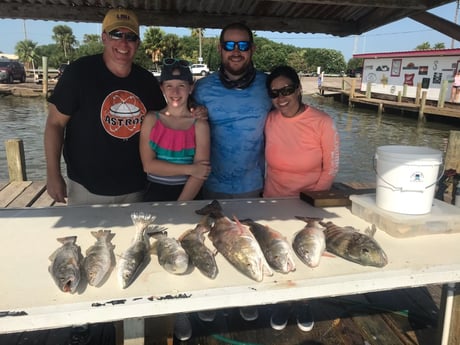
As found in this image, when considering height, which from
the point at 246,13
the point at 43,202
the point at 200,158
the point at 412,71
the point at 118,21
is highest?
the point at 246,13

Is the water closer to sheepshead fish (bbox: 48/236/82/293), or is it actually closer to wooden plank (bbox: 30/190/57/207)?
wooden plank (bbox: 30/190/57/207)

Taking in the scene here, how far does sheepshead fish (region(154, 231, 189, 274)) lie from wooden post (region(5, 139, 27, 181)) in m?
5.99

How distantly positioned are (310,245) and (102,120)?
6.41 feet

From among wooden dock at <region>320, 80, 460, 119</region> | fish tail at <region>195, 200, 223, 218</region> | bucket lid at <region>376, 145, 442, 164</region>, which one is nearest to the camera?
bucket lid at <region>376, 145, 442, 164</region>

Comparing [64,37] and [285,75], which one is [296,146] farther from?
[64,37]

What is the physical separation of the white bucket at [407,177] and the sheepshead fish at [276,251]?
81 cm

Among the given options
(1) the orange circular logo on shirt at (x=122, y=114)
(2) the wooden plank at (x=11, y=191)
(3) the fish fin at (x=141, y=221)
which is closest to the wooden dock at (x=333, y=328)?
(3) the fish fin at (x=141, y=221)

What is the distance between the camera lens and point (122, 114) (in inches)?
123

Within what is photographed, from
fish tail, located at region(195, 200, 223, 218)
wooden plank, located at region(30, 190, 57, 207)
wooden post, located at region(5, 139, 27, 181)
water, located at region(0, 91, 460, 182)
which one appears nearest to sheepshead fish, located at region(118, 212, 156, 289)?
fish tail, located at region(195, 200, 223, 218)

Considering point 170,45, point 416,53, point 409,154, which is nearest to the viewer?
point 409,154

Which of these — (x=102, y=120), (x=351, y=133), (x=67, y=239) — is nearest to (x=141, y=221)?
(x=67, y=239)

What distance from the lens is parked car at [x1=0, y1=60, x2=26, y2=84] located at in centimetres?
3416

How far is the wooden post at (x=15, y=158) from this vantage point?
273 inches

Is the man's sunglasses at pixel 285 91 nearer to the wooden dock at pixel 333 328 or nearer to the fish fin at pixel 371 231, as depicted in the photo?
the fish fin at pixel 371 231
